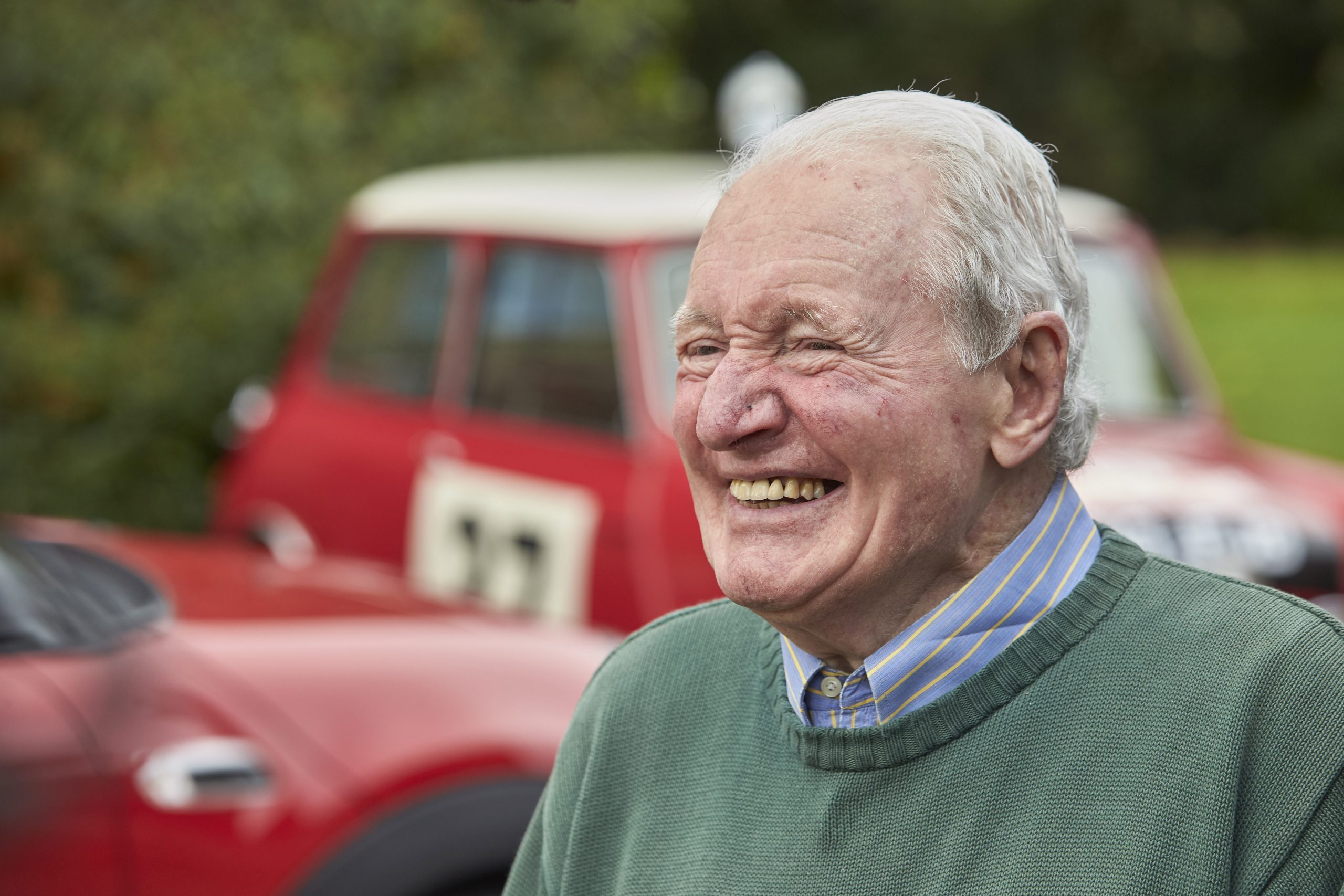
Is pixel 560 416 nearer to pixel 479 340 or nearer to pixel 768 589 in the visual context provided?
pixel 479 340

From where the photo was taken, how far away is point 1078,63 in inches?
1214

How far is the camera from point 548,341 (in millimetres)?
5551

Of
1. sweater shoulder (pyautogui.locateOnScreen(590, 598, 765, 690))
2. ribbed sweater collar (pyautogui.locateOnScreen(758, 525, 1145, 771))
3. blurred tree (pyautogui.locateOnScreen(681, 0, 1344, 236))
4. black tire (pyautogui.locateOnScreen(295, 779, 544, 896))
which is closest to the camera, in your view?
ribbed sweater collar (pyautogui.locateOnScreen(758, 525, 1145, 771))

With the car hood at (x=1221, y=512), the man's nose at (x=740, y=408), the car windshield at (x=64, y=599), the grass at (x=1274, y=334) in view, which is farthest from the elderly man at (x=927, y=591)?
the grass at (x=1274, y=334)

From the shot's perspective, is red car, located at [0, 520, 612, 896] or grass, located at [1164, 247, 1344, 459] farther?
grass, located at [1164, 247, 1344, 459]

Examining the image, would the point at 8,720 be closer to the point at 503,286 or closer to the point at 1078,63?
the point at 503,286

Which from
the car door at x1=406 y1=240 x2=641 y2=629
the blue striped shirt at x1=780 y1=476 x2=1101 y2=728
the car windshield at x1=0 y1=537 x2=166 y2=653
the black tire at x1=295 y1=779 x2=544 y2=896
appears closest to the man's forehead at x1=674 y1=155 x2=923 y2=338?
the blue striped shirt at x1=780 y1=476 x2=1101 y2=728

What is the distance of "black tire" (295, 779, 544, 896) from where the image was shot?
312cm

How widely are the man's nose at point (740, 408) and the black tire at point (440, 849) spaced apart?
5.42 feet

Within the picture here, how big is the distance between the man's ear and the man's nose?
211 mm

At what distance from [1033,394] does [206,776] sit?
1.94 metres

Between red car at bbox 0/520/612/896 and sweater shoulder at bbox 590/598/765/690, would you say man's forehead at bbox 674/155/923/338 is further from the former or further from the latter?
red car at bbox 0/520/612/896

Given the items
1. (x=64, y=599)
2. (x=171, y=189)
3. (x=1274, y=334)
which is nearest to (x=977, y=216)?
(x=64, y=599)

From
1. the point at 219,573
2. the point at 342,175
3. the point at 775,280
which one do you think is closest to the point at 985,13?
the point at 342,175
